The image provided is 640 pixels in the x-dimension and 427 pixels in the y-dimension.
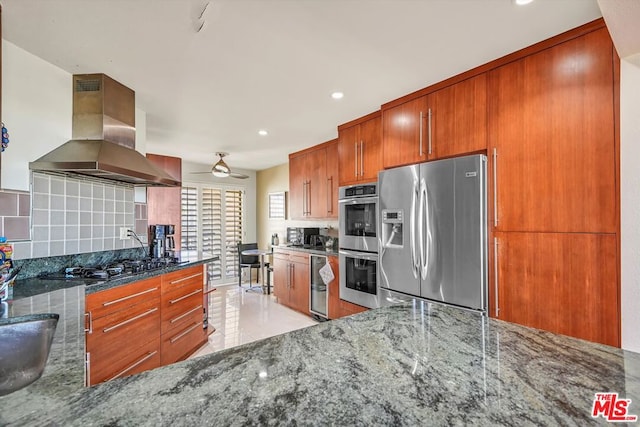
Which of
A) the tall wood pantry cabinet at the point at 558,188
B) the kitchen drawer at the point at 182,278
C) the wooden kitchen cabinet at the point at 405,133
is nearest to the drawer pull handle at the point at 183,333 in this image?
the kitchen drawer at the point at 182,278

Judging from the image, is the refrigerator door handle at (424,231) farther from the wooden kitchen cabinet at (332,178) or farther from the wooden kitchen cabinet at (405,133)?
the wooden kitchen cabinet at (332,178)

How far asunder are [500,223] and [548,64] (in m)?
1.00

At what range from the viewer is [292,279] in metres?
4.22

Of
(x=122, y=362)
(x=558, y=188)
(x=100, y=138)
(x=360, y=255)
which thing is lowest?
(x=122, y=362)

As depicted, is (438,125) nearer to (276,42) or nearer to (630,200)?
(630,200)

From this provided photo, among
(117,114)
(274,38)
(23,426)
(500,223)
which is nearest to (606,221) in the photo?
(500,223)

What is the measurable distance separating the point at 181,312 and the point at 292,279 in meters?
1.89

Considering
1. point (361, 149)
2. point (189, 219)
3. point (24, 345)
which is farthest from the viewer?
point (189, 219)

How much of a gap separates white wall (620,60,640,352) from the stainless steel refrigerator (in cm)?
66

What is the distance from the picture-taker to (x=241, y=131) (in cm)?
358

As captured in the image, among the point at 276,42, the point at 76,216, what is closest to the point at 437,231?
the point at 276,42

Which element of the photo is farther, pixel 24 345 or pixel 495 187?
pixel 495 187

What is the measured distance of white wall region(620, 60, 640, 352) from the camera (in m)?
1.44

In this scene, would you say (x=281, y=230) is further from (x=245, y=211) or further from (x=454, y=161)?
(x=454, y=161)
